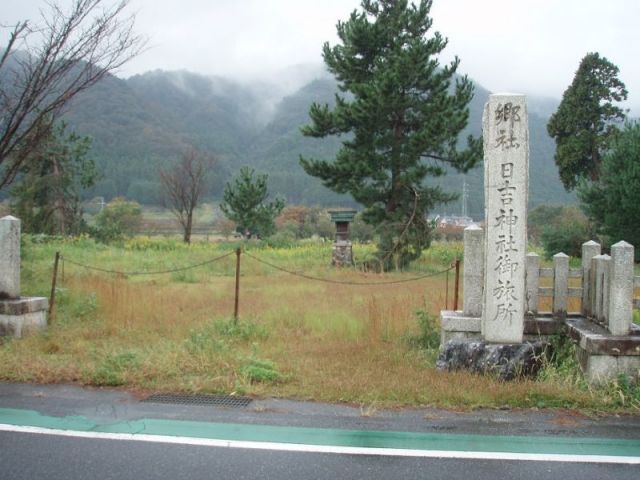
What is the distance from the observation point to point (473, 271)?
6328 millimetres

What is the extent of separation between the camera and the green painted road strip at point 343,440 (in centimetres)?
390

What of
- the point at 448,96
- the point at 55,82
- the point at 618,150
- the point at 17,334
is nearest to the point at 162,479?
the point at 17,334

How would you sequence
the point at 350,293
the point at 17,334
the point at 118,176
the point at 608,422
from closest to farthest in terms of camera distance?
the point at 608,422, the point at 17,334, the point at 350,293, the point at 118,176

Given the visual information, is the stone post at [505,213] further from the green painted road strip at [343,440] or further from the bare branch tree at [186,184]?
the bare branch tree at [186,184]

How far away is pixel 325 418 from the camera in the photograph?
4.64 m

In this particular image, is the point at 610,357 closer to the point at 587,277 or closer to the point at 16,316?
the point at 587,277

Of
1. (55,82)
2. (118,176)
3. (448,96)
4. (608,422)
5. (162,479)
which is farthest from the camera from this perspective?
(118,176)

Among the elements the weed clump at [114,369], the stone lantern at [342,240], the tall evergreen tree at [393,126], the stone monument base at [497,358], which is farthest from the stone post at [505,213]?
the stone lantern at [342,240]

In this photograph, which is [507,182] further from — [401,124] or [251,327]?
[401,124]

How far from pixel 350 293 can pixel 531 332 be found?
5.77 m

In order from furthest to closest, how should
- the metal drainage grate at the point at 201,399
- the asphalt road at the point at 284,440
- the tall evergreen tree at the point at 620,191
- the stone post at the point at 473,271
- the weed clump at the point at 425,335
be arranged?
the tall evergreen tree at the point at 620,191
the weed clump at the point at 425,335
the stone post at the point at 473,271
the metal drainage grate at the point at 201,399
the asphalt road at the point at 284,440

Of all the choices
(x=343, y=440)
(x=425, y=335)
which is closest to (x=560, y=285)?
(x=425, y=335)

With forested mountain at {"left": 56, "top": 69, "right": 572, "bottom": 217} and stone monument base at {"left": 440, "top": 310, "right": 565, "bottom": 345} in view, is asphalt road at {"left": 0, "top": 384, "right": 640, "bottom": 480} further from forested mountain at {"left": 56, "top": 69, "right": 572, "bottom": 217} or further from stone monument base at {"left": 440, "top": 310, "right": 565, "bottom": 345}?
forested mountain at {"left": 56, "top": 69, "right": 572, "bottom": 217}

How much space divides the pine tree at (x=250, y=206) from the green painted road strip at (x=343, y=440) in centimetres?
2781
